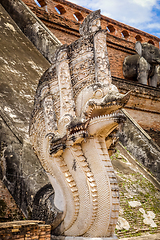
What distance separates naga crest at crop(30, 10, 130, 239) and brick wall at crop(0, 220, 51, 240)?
19cm

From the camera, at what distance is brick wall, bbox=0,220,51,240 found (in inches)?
97.3

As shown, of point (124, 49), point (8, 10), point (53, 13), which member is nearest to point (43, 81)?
point (8, 10)

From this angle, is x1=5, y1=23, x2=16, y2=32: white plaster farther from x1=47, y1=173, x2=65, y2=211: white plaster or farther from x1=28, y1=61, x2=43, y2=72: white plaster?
x1=47, y1=173, x2=65, y2=211: white plaster

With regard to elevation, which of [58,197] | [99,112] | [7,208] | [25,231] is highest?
[99,112]

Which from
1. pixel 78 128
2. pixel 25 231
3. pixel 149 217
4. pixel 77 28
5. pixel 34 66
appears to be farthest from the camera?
pixel 77 28

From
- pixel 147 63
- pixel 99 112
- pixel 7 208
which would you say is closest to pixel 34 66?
pixel 7 208

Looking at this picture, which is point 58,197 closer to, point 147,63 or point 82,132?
point 82,132

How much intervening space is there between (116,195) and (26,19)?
657 cm

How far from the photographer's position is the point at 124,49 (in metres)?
Answer: 12.1

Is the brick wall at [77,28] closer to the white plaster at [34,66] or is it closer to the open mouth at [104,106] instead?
the white plaster at [34,66]

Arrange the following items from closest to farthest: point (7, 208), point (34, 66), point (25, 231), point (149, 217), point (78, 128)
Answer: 1. point (25, 231)
2. point (78, 128)
3. point (7, 208)
4. point (149, 217)
5. point (34, 66)

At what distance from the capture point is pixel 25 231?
2.59m

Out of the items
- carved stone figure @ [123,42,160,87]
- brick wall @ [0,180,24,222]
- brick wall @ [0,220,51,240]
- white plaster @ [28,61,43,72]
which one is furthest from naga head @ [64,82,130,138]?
carved stone figure @ [123,42,160,87]

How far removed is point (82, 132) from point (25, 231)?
39.5 inches
